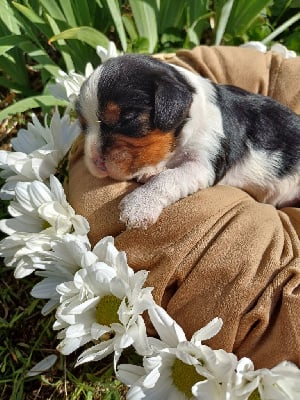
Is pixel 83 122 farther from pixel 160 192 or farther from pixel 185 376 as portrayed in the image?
pixel 185 376

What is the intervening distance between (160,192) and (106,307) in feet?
1.37

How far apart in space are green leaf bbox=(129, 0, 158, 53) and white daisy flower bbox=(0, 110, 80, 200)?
938 mm

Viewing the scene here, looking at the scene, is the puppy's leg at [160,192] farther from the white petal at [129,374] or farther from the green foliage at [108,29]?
the green foliage at [108,29]

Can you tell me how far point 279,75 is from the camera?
281cm

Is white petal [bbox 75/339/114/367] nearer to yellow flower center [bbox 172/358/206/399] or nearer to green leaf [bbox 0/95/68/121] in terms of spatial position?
yellow flower center [bbox 172/358/206/399]

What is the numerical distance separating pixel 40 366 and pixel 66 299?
24.2 inches

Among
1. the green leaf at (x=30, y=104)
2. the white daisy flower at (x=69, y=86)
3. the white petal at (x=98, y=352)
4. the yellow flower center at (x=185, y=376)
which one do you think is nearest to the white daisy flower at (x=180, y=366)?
the yellow flower center at (x=185, y=376)

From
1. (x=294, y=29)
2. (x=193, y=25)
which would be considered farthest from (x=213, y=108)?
(x=294, y=29)

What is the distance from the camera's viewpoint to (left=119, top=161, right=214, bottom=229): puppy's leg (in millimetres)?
1995

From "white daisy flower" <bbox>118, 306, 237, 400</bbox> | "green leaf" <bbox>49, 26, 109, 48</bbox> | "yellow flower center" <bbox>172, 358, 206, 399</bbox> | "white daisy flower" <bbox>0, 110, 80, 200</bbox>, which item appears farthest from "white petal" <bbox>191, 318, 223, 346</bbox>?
"green leaf" <bbox>49, 26, 109, 48</bbox>

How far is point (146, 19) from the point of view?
3.15 m

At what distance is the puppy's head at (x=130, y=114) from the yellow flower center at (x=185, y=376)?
636mm

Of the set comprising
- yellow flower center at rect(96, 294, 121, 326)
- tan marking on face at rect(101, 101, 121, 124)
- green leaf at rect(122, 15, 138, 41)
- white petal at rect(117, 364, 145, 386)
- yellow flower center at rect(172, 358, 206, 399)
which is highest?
tan marking on face at rect(101, 101, 121, 124)

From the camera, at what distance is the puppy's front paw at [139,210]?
1.99 meters
